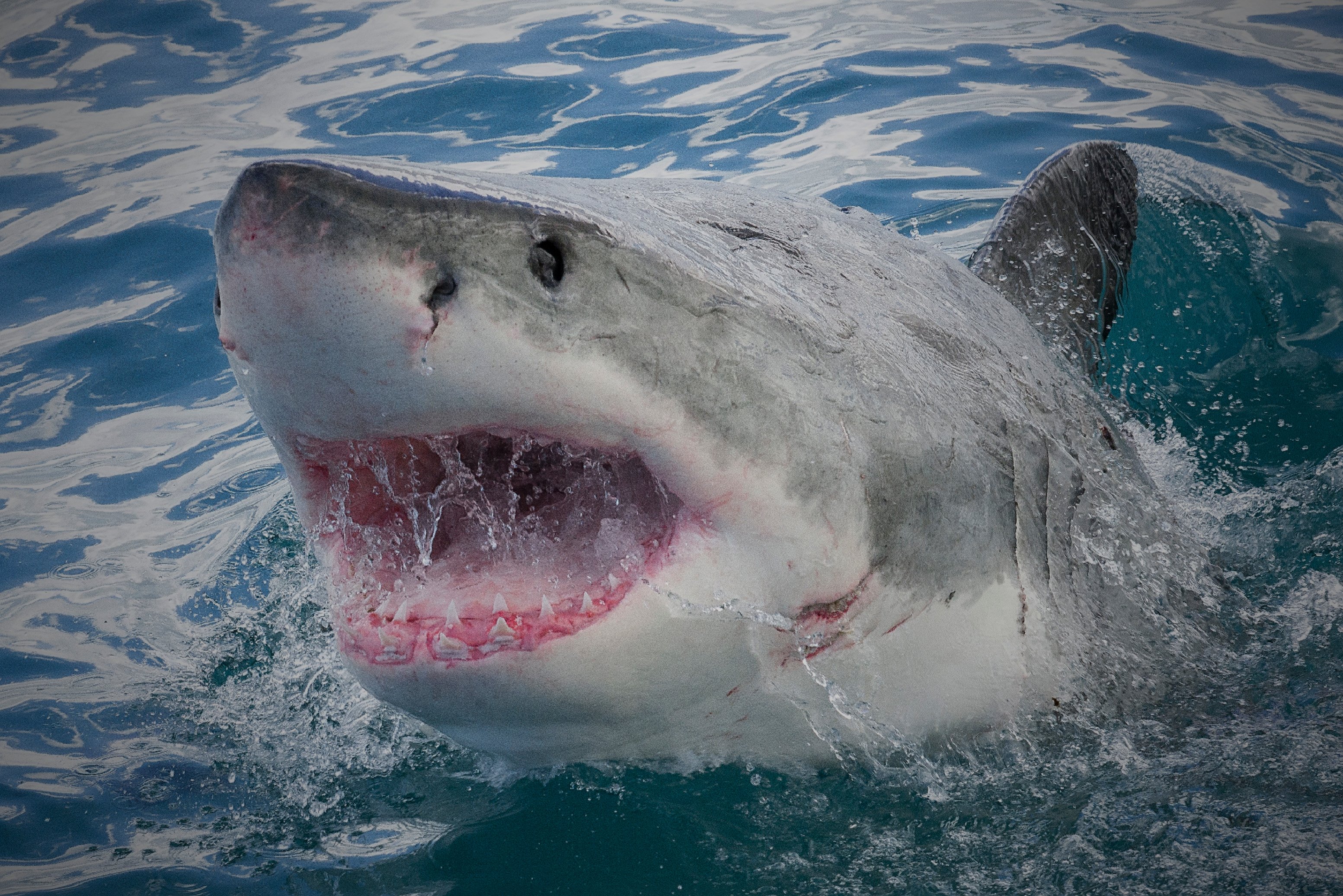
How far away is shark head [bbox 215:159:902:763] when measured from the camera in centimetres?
118

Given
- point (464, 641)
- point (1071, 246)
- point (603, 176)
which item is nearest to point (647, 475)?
point (464, 641)

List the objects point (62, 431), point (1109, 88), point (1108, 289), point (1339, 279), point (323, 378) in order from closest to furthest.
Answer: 1. point (323, 378)
2. point (1108, 289)
3. point (62, 431)
4. point (1339, 279)
5. point (1109, 88)

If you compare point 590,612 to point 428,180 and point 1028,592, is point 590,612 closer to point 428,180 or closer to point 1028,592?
point 428,180

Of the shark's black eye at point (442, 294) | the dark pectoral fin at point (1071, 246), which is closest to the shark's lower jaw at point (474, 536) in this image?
the shark's black eye at point (442, 294)

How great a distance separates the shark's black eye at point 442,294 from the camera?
46.4 inches

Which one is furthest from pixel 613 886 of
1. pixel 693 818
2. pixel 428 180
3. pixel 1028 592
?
pixel 428 180

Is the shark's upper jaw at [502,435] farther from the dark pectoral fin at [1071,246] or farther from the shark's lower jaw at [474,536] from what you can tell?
the dark pectoral fin at [1071,246]

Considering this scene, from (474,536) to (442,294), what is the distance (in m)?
0.44

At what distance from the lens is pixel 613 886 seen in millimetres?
1861

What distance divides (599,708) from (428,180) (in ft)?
2.36

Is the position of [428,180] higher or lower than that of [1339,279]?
higher

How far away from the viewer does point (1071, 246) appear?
3.12 m

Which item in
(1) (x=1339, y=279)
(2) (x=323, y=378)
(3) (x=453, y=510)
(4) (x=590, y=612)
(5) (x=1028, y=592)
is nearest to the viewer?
(2) (x=323, y=378)

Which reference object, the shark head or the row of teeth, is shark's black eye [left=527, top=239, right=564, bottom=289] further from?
the row of teeth
